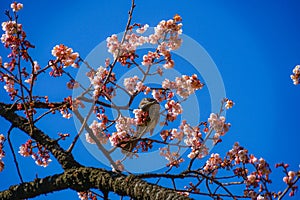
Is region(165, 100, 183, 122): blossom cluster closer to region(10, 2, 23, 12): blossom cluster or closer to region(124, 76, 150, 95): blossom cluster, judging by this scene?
region(124, 76, 150, 95): blossom cluster

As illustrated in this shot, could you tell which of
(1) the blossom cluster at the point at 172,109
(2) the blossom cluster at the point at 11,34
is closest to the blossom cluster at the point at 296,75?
(1) the blossom cluster at the point at 172,109

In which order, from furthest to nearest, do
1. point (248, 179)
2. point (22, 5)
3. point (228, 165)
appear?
point (228, 165)
point (22, 5)
point (248, 179)

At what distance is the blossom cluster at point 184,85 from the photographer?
567 centimetres

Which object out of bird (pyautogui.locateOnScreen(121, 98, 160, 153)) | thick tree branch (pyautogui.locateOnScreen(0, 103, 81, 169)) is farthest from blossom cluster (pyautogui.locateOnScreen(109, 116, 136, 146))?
thick tree branch (pyautogui.locateOnScreen(0, 103, 81, 169))

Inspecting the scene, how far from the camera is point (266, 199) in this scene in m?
4.74

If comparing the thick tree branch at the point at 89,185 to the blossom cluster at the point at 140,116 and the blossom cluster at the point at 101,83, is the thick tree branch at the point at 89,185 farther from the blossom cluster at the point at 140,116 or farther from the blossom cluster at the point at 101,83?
the blossom cluster at the point at 140,116

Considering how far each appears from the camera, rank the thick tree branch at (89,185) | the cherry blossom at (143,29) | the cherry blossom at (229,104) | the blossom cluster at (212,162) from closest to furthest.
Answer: the thick tree branch at (89,185)
the blossom cluster at (212,162)
the cherry blossom at (143,29)
the cherry blossom at (229,104)

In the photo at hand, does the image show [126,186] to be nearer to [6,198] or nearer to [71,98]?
[6,198]

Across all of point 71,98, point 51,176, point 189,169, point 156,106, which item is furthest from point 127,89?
point 51,176

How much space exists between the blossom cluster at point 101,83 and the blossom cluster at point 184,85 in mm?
903

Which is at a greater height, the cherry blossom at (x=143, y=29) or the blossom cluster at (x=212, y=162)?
the cherry blossom at (x=143, y=29)

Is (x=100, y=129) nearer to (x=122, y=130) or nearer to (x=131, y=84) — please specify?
(x=122, y=130)

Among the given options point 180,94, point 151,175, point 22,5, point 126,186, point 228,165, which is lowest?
point 126,186

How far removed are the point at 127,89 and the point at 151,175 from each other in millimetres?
2196
